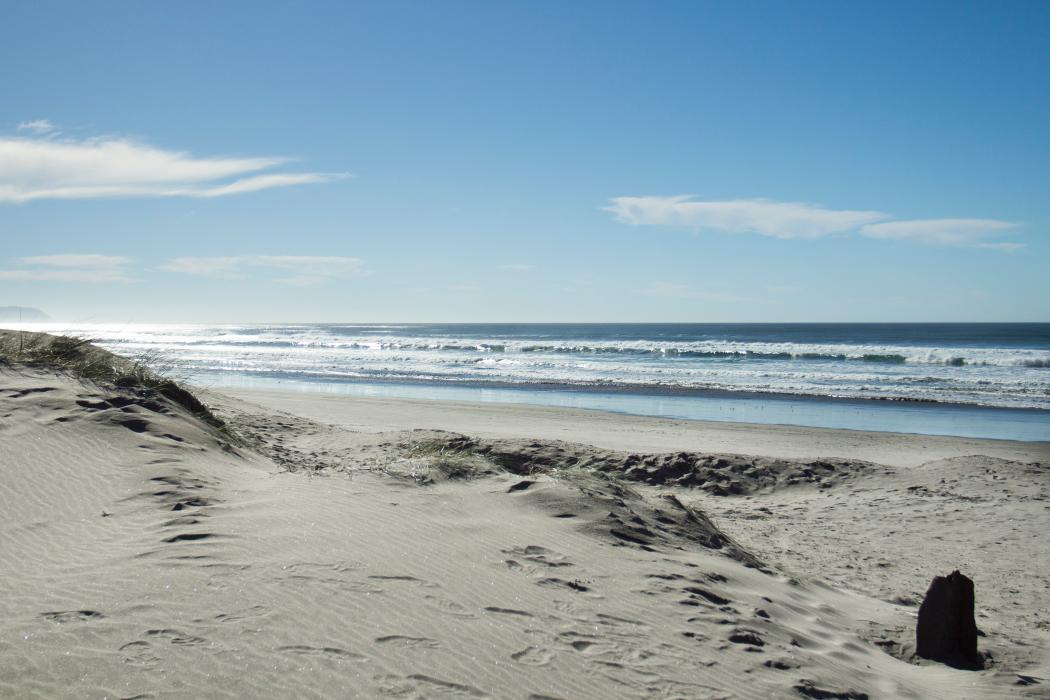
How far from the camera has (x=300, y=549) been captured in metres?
4.50

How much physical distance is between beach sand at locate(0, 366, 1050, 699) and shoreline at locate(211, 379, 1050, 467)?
3.68m

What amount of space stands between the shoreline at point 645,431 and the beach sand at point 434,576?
145 inches

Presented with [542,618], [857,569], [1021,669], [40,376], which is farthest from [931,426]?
[40,376]

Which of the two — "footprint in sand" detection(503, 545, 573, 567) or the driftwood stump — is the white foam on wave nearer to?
"footprint in sand" detection(503, 545, 573, 567)

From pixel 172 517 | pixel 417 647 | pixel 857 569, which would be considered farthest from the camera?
pixel 857 569

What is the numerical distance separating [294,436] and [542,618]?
7931 millimetres

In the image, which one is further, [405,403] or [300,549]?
[405,403]

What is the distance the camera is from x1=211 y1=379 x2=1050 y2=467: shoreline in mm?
13133

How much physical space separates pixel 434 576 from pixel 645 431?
11543mm

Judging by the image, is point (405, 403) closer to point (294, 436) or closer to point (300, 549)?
point (294, 436)

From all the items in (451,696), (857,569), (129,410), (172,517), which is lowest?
(857,569)

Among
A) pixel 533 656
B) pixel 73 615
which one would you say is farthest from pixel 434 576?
pixel 73 615

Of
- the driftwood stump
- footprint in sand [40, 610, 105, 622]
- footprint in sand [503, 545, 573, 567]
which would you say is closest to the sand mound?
footprint in sand [503, 545, 573, 567]

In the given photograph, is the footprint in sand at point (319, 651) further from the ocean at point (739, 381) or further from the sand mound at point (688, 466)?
the ocean at point (739, 381)
